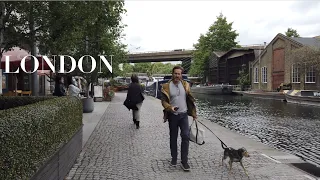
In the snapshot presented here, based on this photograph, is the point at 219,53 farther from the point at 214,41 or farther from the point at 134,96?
the point at 134,96

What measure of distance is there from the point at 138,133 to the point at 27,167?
724 centimetres

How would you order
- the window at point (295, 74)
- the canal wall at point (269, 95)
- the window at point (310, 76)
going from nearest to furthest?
the canal wall at point (269, 95) < the window at point (310, 76) < the window at point (295, 74)

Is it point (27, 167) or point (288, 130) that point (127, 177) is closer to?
point (27, 167)

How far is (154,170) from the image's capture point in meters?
6.31

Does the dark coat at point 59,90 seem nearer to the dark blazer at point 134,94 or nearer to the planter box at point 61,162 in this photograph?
the dark blazer at point 134,94

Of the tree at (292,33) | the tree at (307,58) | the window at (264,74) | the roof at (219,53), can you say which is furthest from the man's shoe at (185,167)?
the roof at (219,53)

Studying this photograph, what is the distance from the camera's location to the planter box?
14.2ft

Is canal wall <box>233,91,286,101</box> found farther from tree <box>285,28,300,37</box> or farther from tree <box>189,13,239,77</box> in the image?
tree <box>189,13,239,77</box>

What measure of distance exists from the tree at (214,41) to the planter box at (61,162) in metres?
62.1

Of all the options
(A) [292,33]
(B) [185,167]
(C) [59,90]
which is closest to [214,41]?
(A) [292,33]

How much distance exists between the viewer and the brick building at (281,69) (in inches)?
1651

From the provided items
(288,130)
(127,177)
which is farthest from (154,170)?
(288,130)

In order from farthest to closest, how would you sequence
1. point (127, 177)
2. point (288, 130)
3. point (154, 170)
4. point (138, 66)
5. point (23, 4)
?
point (138, 66)
point (288, 130)
point (23, 4)
point (154, 170)
point (127, 177)

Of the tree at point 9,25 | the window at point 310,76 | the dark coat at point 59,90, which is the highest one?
the tree at point 9,25
